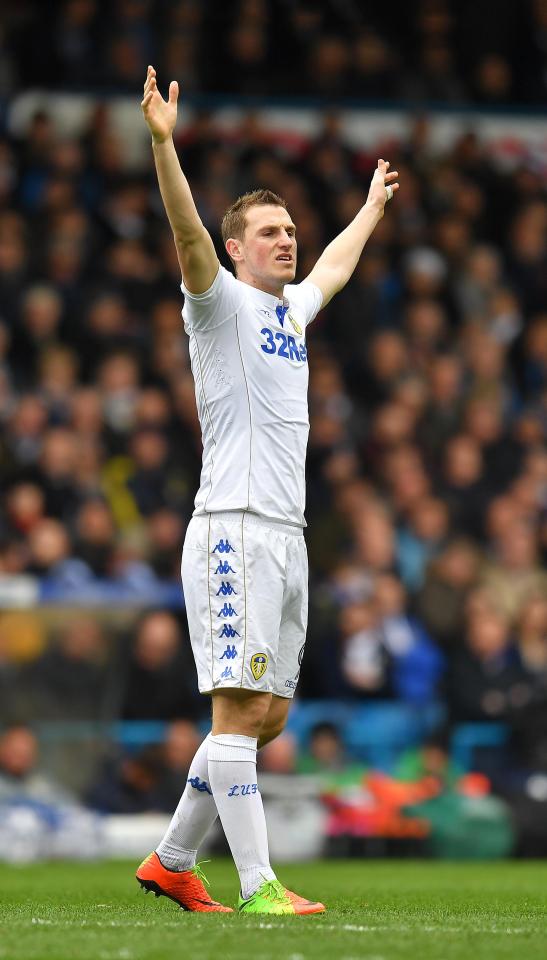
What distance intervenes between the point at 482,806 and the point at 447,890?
10.2 feet

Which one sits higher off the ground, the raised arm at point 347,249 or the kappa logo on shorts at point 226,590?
the raised arm at point 347,249

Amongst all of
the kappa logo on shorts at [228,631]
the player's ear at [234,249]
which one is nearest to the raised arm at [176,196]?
the player's ear at [234,249]

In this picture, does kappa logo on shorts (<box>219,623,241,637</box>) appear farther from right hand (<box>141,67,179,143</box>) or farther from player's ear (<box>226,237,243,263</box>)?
right hand (<box>141,67,179,143</box>)

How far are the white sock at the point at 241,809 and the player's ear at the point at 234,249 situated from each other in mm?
1700

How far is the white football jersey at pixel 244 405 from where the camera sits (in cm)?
589

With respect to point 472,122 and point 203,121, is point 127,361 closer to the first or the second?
point 203,121

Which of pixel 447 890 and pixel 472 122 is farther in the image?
pixel 472 122

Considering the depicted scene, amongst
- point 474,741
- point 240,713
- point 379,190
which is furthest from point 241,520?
point 474,741

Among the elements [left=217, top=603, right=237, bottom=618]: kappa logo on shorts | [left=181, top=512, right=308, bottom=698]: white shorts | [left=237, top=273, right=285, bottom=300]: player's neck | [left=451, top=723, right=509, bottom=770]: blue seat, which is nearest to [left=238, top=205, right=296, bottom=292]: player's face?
[left=237, top=273, right=285, bottom=300]: player's neck

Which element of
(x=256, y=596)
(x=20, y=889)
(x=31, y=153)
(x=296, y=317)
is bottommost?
(x=20, y=889)

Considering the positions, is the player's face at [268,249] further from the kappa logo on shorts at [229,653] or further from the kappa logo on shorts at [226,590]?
the kappa logo on shorts at [229,653]

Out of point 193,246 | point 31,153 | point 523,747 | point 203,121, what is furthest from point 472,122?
point 193,246

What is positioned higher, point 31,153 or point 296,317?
point 31,153

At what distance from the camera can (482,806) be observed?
11234 mm
